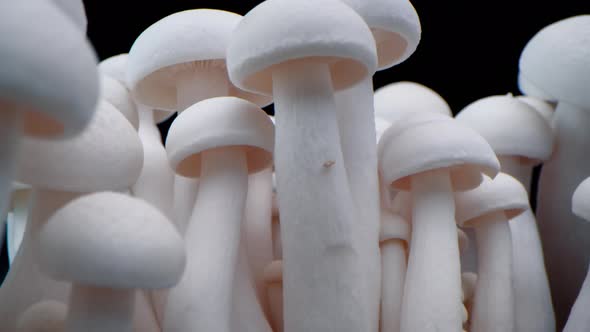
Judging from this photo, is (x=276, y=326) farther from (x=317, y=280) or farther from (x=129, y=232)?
(x=129, y=232)

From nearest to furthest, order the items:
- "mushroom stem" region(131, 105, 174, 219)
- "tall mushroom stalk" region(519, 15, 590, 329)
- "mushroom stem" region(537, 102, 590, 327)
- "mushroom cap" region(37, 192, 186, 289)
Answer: "mushroom cap" region(37, 192, 186, 289)
"mushroom stem" region(131, 105, 174, 219)
"tall mushroom stalk" region(519, 15, 590, 329)
"mushroom stem" region(537, 102, 590, 327)

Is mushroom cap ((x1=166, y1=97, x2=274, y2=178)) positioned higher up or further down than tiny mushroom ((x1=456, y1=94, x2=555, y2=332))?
higher up

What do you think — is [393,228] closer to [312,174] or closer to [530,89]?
[312,174]

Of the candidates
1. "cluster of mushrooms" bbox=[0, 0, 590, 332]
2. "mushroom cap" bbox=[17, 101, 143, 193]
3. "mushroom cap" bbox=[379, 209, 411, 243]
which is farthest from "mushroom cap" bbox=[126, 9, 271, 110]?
"mushroom cap" bbox=[379, 209, 411, 243]

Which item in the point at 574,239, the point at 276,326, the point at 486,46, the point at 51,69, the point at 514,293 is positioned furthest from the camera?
the point at 486,46

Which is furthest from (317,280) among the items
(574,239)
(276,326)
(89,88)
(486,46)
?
(486,46)

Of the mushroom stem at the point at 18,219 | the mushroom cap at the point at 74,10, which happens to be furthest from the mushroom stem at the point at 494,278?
the mushroom stem at the point at 18,219

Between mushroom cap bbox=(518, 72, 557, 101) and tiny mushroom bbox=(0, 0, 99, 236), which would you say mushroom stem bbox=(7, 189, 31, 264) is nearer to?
tiny mushroom bbox=(0, 0, 99, 236)
